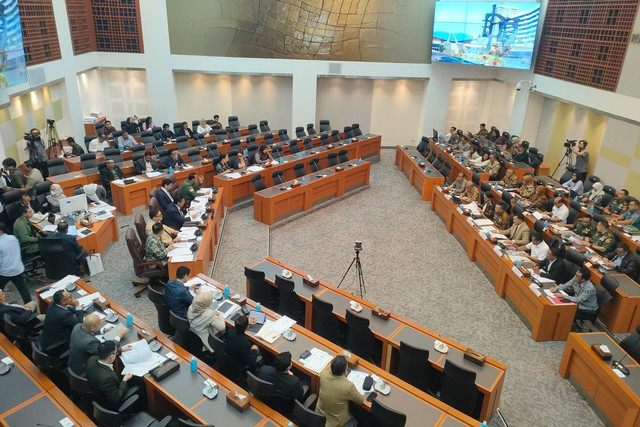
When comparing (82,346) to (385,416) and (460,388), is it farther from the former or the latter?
(460,388)

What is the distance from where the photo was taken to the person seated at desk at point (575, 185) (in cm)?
1153

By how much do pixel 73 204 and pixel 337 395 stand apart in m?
6.89

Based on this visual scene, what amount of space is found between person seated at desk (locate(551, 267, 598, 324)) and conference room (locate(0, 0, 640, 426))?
0.10 meters

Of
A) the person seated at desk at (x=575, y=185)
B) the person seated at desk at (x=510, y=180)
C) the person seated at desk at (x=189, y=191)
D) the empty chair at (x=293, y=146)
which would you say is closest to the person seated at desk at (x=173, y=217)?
the person seated at desk at (x=189, y=191)

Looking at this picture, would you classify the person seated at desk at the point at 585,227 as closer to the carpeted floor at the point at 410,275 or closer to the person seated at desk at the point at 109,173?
the carpeted floor at the point at 410,275

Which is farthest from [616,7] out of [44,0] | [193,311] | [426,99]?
[44,0]

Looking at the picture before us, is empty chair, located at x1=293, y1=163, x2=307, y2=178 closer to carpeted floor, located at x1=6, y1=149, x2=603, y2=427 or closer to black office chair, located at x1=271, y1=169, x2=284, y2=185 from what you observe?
black office chair, located at x1=271, y1=169, x2=284, y2=185

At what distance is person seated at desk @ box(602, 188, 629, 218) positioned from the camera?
10062 mm

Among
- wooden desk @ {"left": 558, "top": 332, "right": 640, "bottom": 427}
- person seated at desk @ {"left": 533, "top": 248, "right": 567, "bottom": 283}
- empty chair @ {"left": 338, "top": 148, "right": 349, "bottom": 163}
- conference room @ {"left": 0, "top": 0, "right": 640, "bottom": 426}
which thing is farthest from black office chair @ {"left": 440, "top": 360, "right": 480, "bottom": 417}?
empty chair @ {"left": 338, "top": 148, "right": 349, "bottom": 163}

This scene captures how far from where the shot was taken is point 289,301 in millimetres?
6918

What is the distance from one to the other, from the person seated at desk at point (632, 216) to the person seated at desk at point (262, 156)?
8606 mm

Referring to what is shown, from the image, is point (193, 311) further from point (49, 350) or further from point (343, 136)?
point (343, 136)

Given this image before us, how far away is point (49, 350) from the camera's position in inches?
218

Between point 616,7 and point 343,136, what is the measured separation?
8.95 m
